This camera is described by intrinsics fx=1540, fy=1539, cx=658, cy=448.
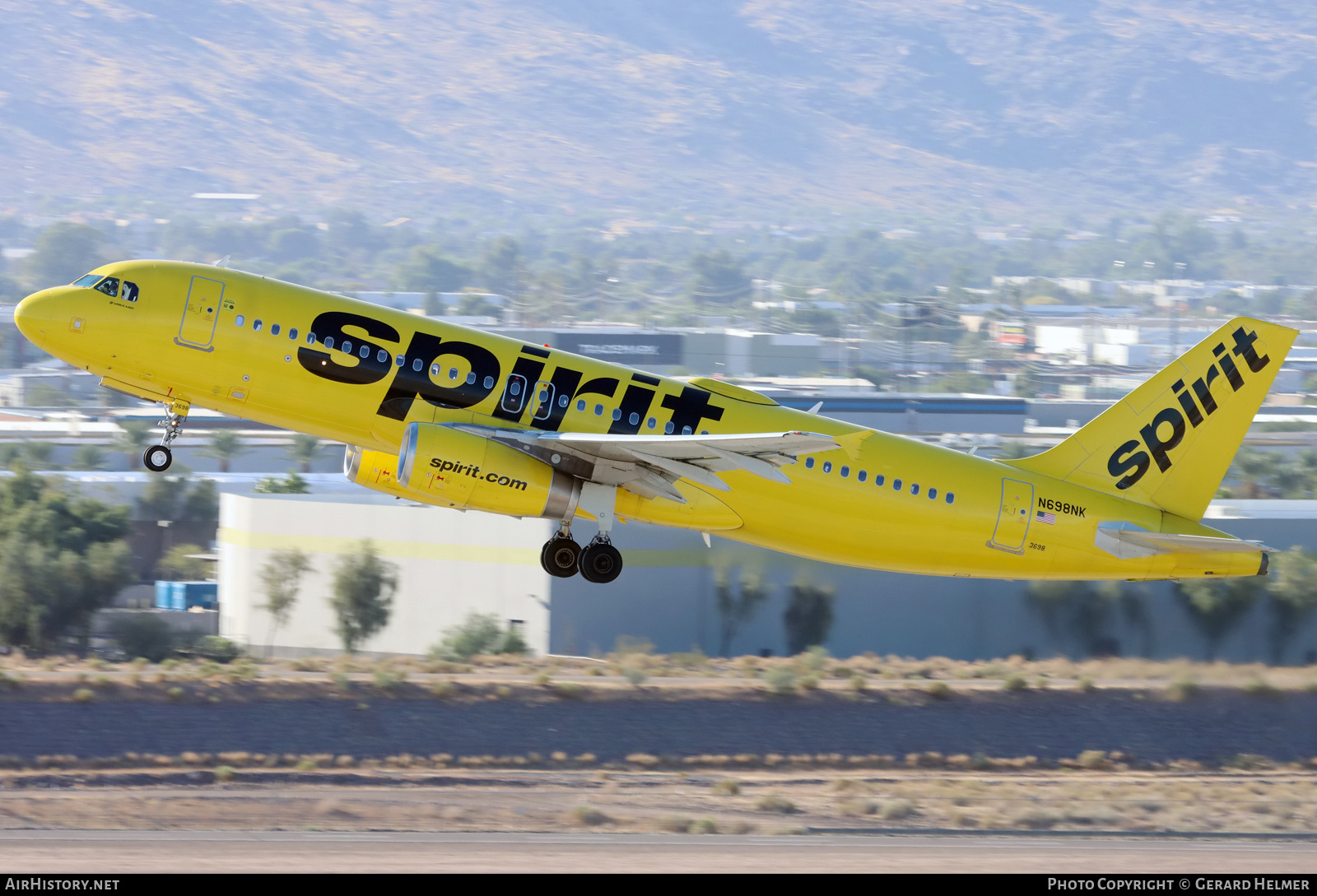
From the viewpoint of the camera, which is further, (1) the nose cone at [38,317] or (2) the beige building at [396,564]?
(2) the beige building at [396,564]


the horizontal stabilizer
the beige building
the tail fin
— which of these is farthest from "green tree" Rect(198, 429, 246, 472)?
the horizontal stabilizer

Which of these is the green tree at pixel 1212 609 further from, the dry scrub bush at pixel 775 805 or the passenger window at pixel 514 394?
the passenger window at pixel 514 394

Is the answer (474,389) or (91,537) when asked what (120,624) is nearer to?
(91,537)

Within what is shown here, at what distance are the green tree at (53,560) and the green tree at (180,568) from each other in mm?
4730

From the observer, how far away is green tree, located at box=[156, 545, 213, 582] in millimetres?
79188

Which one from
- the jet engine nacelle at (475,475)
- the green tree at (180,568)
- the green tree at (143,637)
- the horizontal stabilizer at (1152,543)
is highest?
the jet engine nacelle at (475,475)

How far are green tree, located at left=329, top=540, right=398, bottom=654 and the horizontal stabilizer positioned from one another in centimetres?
3449

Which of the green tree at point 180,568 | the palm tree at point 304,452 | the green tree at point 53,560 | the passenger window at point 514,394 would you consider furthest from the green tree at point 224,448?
the passenger window at point 514,394

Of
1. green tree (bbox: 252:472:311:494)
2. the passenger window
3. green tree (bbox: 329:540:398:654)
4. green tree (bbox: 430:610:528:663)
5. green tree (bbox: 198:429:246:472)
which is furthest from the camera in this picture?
green tree (bbox: 198:429:246:472)

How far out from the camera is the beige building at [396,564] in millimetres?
61031

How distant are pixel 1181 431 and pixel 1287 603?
93.4 ft

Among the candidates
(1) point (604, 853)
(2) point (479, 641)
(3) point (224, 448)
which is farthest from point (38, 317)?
(3) point (224, 448)

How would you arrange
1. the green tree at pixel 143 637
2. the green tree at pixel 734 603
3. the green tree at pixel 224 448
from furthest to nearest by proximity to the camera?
the green tree at pixel 224 448 < the green tree at pixel 143 637 < the green tree at pixel 734 603

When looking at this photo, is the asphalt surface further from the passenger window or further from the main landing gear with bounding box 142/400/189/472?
the passenger window
